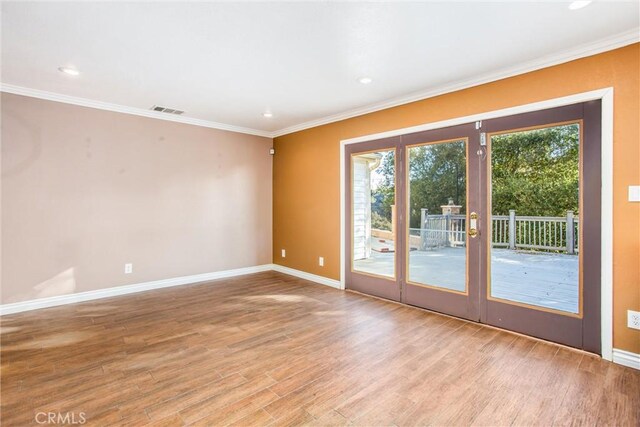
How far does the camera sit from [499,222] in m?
3.27

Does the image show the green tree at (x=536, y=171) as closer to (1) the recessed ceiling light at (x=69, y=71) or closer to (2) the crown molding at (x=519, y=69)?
(2) the crown molding at (x=519, y=69)

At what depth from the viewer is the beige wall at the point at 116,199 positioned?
377 cm

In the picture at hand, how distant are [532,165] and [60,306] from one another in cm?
563

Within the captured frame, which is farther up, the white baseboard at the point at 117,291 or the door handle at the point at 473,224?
the door handle at the point at 473,224

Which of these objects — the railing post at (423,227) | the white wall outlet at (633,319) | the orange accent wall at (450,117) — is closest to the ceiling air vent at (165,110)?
the orange accent wall at (450,117)

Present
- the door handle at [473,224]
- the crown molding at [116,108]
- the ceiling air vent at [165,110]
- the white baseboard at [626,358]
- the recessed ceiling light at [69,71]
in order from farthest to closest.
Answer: the ceiling air vent at [165,110] → the crown molding at [116,108] → the door handle at [473,224] → the recessed ceiling light at [69,71] → the white baseboard at [626,358]

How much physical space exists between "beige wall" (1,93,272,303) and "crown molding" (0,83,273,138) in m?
0.07

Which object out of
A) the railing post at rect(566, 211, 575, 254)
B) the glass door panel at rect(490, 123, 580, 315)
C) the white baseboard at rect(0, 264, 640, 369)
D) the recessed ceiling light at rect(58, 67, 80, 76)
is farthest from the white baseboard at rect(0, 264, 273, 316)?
the railing post at rect(566, 211, 575, 254)

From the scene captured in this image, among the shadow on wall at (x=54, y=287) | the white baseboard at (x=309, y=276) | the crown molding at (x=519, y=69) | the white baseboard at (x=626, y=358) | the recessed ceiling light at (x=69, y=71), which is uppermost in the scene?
the recessed ceiling light at (x=69, y=71)

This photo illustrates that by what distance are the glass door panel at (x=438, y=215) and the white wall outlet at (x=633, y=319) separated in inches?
51.4

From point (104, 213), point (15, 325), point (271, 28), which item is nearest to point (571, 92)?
point (271, 28)

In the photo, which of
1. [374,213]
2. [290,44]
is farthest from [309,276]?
[290,44]

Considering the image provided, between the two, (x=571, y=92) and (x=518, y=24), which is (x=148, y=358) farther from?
(x=571, y=92)

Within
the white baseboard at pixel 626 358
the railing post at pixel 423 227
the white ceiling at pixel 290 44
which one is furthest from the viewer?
the railing post at pixel 423 227
